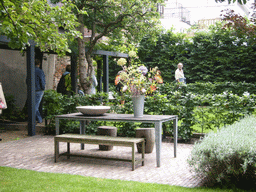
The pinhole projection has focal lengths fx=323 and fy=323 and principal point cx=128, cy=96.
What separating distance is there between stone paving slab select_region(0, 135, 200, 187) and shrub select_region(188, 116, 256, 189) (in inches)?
13.1

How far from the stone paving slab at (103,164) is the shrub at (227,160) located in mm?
333

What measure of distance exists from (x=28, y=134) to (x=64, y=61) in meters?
7.39

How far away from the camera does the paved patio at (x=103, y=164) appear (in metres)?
4.89

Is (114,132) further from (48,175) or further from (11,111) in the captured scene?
(11,111)

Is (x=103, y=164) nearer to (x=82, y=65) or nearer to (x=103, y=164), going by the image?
(x=103, y=164)

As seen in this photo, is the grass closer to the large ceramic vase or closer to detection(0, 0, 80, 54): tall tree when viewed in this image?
the large ceramic vase

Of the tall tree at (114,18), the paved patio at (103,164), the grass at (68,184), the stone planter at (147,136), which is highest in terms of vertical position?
the tall tree at (114,18)

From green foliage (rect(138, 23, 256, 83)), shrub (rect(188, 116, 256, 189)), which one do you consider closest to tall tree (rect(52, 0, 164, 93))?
shrub (rect(188, 116, 256, 189))

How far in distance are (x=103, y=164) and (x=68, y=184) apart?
54.8 inches

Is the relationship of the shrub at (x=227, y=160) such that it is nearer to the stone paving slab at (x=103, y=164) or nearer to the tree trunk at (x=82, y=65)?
the stone paving slab at (x=103, y=164)

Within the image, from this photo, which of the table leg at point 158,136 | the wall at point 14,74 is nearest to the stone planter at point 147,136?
the table leg at point 158,136

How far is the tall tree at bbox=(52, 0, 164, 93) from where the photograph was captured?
9641mm

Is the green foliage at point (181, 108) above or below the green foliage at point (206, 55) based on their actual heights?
below

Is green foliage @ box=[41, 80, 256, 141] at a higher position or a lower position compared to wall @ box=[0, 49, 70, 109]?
lower
